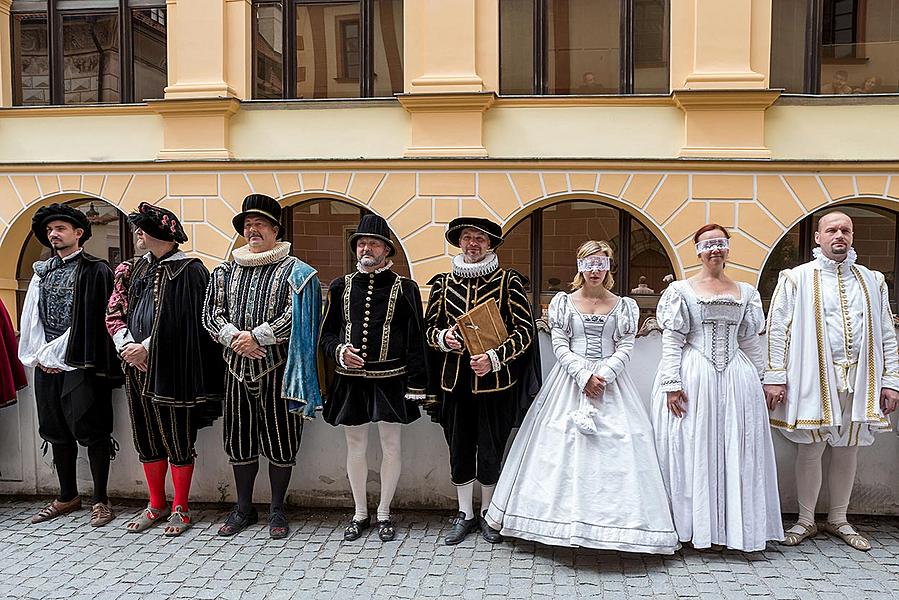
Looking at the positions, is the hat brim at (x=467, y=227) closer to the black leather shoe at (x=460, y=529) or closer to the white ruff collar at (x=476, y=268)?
the white ruff collar at (x=476, y=268)

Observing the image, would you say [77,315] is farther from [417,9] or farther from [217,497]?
[417,9]

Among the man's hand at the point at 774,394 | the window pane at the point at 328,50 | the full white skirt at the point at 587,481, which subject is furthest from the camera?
the window pane at the point at 328,50

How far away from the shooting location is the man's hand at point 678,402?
396 centimetres

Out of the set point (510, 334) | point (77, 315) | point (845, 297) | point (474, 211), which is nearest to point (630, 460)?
point (510, 334)

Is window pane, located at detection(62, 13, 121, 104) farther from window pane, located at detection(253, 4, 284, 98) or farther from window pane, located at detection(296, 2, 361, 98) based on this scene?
window pane, located at detection(296, 2, 361, 98)

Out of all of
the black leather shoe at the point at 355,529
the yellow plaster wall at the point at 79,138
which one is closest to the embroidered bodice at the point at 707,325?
the black leather shoe at the point at 355,529

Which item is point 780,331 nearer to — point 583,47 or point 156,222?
point 156,222

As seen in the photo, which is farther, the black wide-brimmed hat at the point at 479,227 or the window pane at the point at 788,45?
the window pane at the point at 788,45

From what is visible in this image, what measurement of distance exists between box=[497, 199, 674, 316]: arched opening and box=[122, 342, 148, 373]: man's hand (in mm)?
5816

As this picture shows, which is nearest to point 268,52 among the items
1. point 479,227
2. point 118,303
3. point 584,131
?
point 584,131

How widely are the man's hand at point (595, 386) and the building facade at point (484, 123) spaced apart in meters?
5.25

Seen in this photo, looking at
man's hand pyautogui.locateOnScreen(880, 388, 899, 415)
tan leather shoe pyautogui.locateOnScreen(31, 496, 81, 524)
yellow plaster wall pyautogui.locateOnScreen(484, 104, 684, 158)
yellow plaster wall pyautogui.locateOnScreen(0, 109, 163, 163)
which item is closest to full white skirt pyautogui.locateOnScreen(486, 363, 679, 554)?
man's hand pyautogui.locateOnScreen(880, 388, 899, 415)

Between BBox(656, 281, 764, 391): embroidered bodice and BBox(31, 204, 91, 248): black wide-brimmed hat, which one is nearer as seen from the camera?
BBox(656, 281, 764, 391): embroidered bodice

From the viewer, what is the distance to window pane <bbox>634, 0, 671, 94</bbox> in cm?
905
